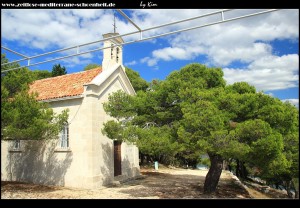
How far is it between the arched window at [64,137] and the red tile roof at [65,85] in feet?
6.00

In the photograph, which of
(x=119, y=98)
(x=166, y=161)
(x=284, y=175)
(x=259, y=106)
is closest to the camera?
(x=259, y=106)

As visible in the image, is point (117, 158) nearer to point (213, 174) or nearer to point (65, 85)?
point (65, 85)

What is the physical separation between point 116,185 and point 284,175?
8.50m

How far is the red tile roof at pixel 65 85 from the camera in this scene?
49.2 ft

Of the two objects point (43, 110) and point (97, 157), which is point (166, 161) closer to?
point (97, 157)

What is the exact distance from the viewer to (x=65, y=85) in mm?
16156

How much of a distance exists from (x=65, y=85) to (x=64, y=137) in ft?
11.3

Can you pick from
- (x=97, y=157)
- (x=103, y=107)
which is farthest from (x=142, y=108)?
(x=97, y=157)

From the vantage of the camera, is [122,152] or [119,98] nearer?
[119,98]

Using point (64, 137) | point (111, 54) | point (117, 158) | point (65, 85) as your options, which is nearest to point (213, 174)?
point (117, 158)

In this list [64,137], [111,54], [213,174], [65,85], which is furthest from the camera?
[111,54]

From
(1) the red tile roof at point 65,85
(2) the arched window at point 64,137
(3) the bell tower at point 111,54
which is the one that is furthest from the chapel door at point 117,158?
(3) the bell tower at point 111,54

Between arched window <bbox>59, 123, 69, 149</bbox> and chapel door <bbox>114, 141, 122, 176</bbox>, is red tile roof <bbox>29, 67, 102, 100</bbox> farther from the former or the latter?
chapel door <bbox>114, 141, 122, 176</bbox>

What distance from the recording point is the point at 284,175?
37.3ft
